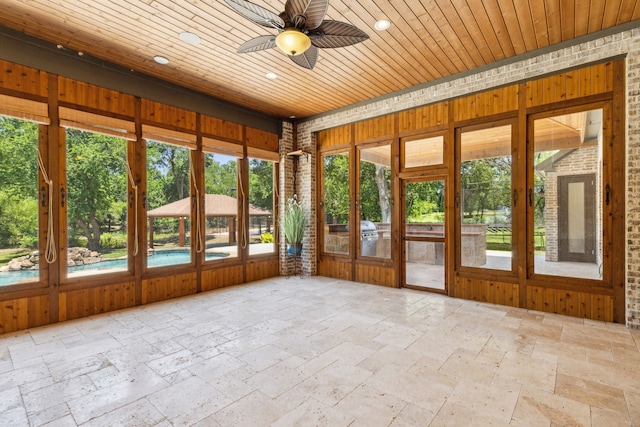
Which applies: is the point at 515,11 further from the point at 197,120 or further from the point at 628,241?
the point at 197,120

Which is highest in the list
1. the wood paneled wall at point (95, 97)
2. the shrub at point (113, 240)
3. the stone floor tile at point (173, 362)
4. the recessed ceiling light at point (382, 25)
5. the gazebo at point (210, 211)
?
the recessed ceiling light at point (382, 25)

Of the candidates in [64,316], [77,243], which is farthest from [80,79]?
[64,316]

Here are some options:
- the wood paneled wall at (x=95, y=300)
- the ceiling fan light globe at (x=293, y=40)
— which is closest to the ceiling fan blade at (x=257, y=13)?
the ceiling fan light globe at (x=293, y=40)

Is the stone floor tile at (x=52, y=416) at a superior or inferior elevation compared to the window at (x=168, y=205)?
inferior

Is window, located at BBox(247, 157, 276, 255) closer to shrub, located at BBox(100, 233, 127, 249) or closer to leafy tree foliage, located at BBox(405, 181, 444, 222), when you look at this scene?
shrub, located at BBox(100, 233, 127, 249)

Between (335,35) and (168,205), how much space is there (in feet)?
12.6

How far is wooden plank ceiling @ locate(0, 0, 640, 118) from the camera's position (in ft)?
10.9

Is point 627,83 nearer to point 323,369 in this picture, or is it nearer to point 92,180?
point 323,369

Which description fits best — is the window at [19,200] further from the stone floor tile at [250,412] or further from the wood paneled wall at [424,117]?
the wood paneled wall at [424,117]

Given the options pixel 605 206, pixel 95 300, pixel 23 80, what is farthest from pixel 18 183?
pixel 605 206

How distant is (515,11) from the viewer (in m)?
3.41

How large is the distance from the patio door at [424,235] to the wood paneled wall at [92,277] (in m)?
3.47

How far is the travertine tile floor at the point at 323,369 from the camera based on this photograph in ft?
7.15

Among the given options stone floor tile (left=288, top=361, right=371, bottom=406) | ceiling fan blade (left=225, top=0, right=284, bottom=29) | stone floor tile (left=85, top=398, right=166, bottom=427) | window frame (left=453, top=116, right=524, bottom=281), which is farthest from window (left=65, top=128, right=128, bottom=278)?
window frame (left=453, top=116, right=524, bottom=281)
